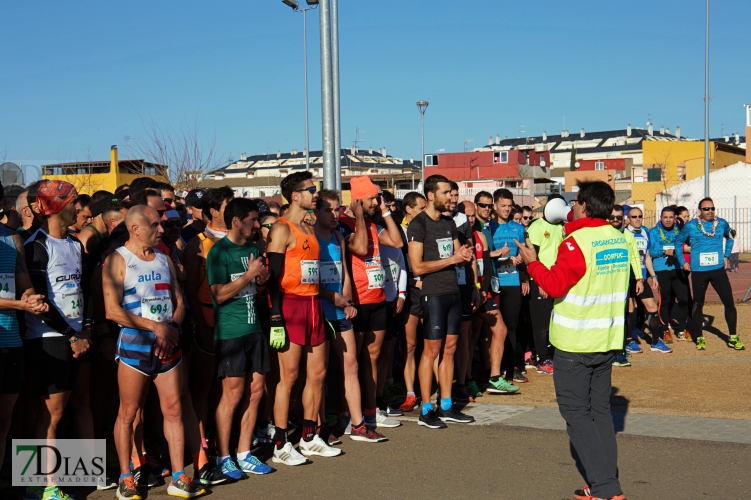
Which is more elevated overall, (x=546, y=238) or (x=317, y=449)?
(x=546, y=238)

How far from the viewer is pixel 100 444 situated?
6066 millimetres

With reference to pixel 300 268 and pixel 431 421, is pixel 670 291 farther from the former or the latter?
pixel 300 268

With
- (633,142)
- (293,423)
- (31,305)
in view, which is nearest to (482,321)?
(293,423)

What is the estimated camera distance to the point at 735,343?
11.7 metres

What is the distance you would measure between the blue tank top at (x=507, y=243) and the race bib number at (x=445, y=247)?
1.80 meters

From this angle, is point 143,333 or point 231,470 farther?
point 231,470

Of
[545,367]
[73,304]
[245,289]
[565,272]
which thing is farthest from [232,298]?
[545,367]

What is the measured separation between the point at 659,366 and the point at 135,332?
7675mm

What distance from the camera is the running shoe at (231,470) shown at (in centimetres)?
605

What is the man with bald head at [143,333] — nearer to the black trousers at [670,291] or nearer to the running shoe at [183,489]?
the running shoe at [183,489]

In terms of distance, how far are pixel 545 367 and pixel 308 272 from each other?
481 cm

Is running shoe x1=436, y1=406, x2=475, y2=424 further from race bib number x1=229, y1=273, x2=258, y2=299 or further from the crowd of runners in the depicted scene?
race bib number x1=229, y1=273, x2=258, y2=299

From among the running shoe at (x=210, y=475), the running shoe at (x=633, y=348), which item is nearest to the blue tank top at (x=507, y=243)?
the running shoe at (x=633, y=348)

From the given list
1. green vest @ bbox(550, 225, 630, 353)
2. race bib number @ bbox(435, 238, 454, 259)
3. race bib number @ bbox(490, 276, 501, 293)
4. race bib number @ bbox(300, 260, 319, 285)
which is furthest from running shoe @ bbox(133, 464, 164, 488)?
race bib number @ bbox(490, 276, 501, 293)
